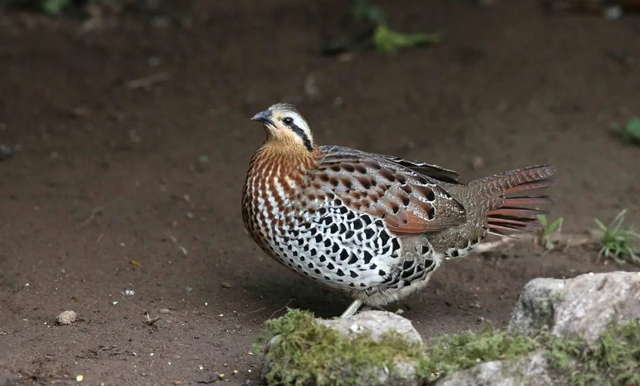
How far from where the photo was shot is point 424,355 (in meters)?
4.33

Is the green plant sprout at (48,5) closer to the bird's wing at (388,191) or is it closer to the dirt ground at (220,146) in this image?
the dirt ground at (220,146)

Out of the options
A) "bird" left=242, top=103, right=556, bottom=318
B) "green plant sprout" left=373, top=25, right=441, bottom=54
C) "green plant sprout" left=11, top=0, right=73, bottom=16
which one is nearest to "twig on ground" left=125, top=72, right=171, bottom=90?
"green plant sprout" left=11, top=0, right=73, bottom=16

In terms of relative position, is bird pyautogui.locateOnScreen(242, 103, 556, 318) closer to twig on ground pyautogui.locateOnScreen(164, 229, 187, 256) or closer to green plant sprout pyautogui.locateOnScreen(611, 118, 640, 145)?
twig on ground pyautogui.locateOnScreen(164, 229, 187, 256)

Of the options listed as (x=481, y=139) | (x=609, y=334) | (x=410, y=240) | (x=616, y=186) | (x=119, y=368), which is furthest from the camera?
(x=481, y=139)

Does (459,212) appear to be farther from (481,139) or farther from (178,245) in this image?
(481,139)

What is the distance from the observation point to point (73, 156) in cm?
825

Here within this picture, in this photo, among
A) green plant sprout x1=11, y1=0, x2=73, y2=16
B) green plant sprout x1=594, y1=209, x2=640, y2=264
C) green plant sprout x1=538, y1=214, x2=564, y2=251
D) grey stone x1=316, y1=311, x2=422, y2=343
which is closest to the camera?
grey stone x1=316, y1=311, x2=422, y2=343

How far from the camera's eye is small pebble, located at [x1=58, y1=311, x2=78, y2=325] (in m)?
5.44

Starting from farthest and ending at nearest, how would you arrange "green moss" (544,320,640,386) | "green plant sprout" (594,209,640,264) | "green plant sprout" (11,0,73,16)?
"green plant sprout" (11,0,73,16)
"green plant sprout" (594,209,640,264)
"green moss" (544,320,640,386)

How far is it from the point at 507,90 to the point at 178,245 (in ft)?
14.8

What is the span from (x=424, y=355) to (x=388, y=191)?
1.50 m

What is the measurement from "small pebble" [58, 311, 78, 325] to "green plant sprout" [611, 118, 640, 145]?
5699 mm

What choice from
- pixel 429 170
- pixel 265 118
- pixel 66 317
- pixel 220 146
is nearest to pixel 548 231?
pixel 429 170

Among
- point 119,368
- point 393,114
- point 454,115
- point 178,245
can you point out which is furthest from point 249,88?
point 119,368
